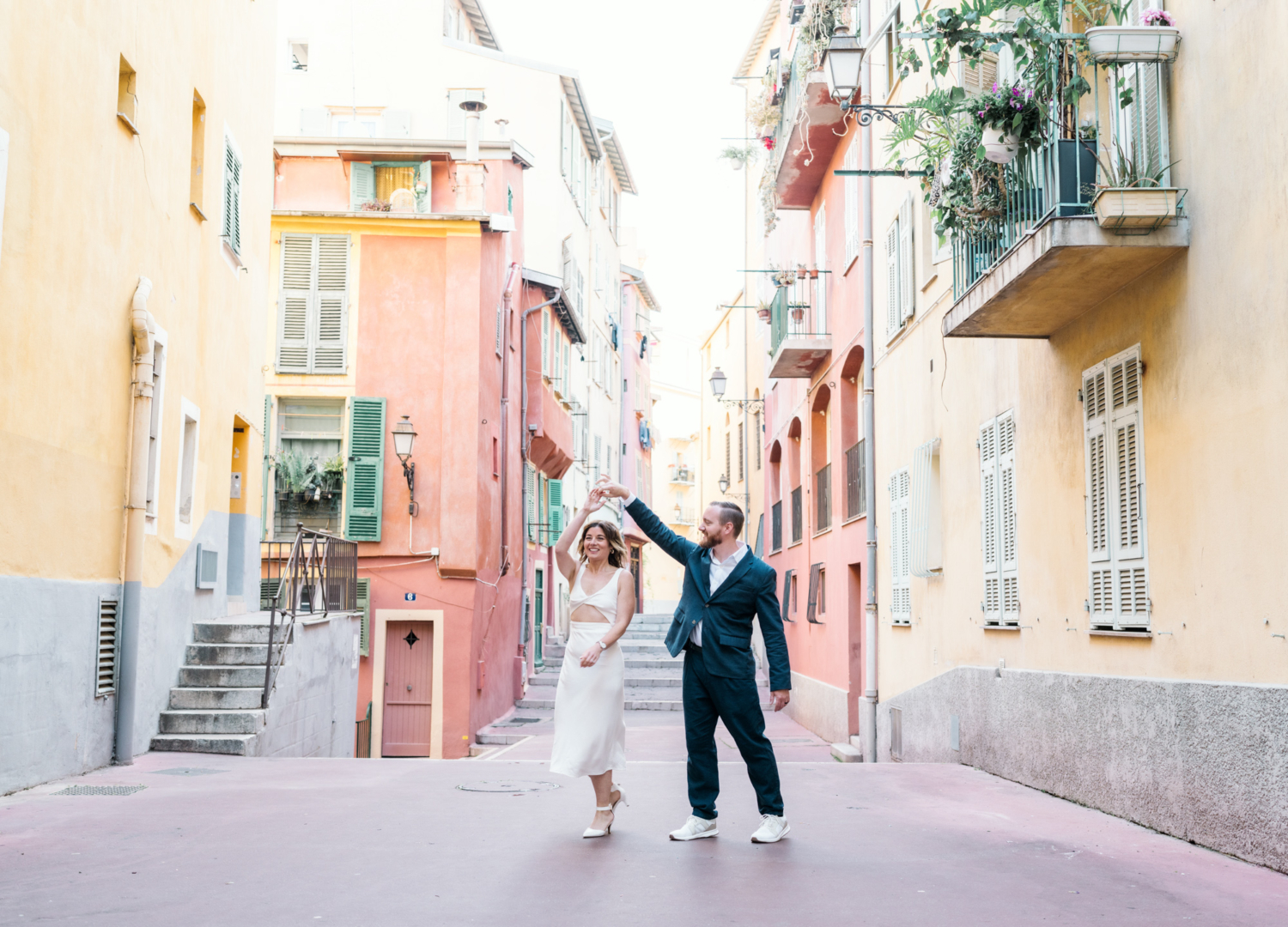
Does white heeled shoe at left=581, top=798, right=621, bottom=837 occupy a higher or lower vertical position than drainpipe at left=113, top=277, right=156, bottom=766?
lower

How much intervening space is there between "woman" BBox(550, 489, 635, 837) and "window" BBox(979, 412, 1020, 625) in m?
4.95

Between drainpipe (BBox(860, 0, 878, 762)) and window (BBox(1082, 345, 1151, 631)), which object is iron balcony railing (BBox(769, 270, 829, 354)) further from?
window (BBox(1082, 345, 1151, 631))

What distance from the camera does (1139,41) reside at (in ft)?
25.6

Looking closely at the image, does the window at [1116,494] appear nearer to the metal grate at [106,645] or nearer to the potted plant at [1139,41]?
the potted plant at [1139,41]

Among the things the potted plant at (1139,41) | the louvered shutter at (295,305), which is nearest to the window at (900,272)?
the potted plant at (1139,41)

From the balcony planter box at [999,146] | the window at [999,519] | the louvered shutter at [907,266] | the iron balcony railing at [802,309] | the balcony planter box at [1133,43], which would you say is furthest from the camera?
the iron balcony railing at [802,309]

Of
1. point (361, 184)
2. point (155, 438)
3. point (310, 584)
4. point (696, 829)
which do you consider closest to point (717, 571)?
point (696, 829)

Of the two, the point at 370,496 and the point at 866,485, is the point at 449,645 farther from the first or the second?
the point at 866,485

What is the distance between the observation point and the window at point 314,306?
23.1 metres

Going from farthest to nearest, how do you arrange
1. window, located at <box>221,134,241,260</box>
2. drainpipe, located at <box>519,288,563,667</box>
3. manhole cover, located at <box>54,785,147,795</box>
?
drainpipe, located at <box>519,288,563,667</box>
window, located at <box>221,134,241,260</box>
manhole cover, located at <box>54,785,147,795</box>

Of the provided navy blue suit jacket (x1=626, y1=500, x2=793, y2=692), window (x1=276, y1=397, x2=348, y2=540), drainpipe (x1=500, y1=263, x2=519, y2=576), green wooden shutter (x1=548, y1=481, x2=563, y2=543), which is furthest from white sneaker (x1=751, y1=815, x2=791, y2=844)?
green wooden shutter (x1=548, y1=481, x2=563, y2=543)

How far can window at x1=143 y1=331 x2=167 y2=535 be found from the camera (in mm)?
11273

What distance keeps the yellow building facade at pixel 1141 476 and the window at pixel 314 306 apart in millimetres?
13368

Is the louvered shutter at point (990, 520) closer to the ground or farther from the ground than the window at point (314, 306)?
closer to the ground
